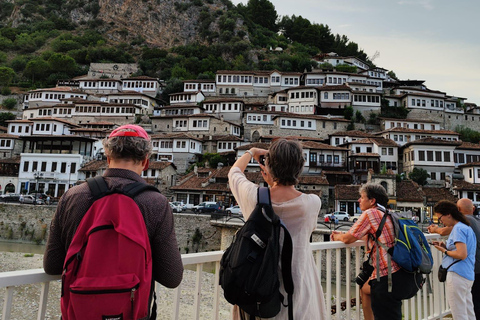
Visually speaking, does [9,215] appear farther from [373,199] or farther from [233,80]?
[233,80]

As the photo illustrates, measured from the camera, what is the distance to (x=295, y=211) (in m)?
2.17

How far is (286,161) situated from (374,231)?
166 centimetres

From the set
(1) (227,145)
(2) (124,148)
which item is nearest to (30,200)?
(1) (227,145)

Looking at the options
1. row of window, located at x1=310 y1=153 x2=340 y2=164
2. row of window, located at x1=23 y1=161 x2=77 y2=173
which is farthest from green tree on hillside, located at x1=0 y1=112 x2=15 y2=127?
row of window, located at x1=310 y1=153 x2=340 y2=164

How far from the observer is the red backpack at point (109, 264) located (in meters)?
1.39

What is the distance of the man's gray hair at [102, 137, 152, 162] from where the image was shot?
1.87 meters

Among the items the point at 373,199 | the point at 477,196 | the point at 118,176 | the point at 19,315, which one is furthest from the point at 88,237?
the point at 477,196

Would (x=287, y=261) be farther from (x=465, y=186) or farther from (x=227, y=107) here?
(x=227, y=107)

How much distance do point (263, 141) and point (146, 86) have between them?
108ft

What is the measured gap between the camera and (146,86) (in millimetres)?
63344

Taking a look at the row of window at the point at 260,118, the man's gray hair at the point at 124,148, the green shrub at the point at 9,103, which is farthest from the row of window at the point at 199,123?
the man's gray hair at the point at 124,148

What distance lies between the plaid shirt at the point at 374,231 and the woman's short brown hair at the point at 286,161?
1456 mm

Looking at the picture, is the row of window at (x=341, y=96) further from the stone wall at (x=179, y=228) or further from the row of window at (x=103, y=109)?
the stone wall at (x=179, y=228)

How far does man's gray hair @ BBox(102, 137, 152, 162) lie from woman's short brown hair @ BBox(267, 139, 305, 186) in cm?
94
